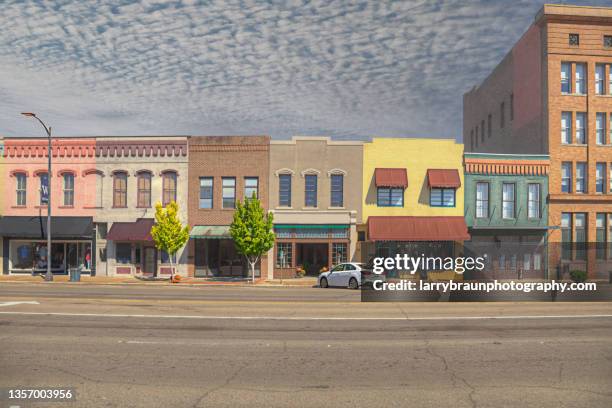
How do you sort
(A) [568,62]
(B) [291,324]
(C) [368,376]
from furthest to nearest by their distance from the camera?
(A) [568,62]
(B) [291,324]
(C) [368,376]

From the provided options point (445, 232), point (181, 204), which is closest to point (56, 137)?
point (181, 204)

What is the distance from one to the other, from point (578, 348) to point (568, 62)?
3191 cm

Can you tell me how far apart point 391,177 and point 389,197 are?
4.97 feet

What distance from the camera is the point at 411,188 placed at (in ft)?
121

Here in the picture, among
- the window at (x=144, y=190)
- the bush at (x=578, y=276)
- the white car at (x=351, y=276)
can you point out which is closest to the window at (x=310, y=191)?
the white car at (x=351, y=276)

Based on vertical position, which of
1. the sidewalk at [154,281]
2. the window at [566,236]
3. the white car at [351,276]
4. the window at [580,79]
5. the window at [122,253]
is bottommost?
the sidewalk at [154,281]

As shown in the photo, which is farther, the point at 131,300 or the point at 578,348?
the point at 131,300

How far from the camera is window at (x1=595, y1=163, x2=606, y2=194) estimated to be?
37781 millimetres

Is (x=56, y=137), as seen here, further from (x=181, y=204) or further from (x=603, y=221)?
(x=603, y=221)

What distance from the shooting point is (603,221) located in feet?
124

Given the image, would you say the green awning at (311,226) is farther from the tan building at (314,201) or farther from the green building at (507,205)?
the green building at (507,205)

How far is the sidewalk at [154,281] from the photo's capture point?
108 feet

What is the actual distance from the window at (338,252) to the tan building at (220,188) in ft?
18.9

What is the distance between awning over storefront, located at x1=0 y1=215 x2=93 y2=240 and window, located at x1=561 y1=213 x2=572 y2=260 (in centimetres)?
3378
